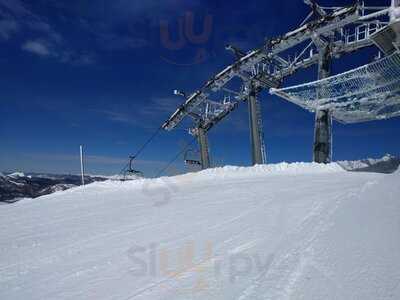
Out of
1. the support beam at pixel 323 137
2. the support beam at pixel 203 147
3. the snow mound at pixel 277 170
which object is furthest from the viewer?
the support beam at pixel 203 147

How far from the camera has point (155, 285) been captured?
2.49 m

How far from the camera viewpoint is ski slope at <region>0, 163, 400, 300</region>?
2375 mm

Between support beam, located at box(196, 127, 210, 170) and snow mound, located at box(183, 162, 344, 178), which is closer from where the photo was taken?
snow mound, located at box(183, 162, 344, 178)

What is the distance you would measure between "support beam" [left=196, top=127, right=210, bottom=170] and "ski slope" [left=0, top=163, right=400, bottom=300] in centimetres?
1916

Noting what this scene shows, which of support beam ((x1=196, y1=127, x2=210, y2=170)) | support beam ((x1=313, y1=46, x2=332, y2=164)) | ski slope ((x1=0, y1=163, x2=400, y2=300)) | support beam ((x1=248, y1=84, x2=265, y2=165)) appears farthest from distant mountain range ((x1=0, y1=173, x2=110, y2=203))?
ski slope ((x1=0, y1=163, x2=400, y2=300))

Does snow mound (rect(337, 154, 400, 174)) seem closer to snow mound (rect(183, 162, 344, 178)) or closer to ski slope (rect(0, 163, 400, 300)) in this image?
snow mound (rect(183, 162, 344, 178))

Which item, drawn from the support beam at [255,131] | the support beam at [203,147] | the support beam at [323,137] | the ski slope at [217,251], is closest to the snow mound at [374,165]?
the support beam at [323,137]

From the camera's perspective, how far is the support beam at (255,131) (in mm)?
19562

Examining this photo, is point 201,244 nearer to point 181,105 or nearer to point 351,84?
point 351,84

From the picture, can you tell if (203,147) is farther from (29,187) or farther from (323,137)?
(29,187)

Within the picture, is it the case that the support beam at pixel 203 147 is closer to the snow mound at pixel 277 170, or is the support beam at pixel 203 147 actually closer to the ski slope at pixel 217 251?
the snow mound at pixel 277 170

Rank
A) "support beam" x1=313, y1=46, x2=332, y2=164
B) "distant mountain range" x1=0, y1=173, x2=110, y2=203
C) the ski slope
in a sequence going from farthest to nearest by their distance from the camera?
1. "distant mountain range" x1=0, y1=173, x2=110, y2=203
2. "support beam" x1=313, y1=46, x2=332, y2=164
3. the ski slope

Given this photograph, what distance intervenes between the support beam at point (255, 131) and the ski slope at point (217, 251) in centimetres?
1331

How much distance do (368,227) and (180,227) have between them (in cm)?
236
